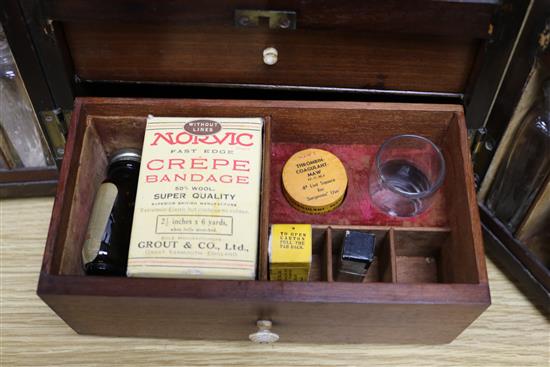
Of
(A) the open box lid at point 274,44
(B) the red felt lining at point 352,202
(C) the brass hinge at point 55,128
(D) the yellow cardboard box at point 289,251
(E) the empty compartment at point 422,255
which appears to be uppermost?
(A) the open box lid at point 274,44

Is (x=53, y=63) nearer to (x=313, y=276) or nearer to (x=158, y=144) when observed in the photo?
(x=158, y=144)

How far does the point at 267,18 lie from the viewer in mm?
730

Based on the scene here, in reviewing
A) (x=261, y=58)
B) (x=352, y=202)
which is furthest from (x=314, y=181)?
(x=261, y=58)

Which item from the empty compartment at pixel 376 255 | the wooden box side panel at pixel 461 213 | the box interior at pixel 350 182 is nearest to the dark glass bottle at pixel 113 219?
the box interior at pixel 350 182

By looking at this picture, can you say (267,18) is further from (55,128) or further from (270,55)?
(55,128)

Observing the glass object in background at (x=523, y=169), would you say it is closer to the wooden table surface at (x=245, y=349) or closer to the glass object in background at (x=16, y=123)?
the wooden table surface at (x=245, y=349)

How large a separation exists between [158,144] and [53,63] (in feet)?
0.50

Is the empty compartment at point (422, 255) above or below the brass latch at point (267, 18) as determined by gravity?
below

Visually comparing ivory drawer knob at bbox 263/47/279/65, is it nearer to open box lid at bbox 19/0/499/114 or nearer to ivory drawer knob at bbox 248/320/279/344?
open box lid at bbox 19/0/499/114

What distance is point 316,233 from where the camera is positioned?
82 centimetres

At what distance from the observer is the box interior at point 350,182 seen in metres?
0.79

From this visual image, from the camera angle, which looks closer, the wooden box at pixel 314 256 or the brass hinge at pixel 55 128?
the wooden box at pixel 314 256

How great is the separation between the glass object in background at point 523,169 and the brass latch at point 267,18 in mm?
294

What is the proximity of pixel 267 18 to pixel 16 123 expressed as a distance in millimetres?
372
